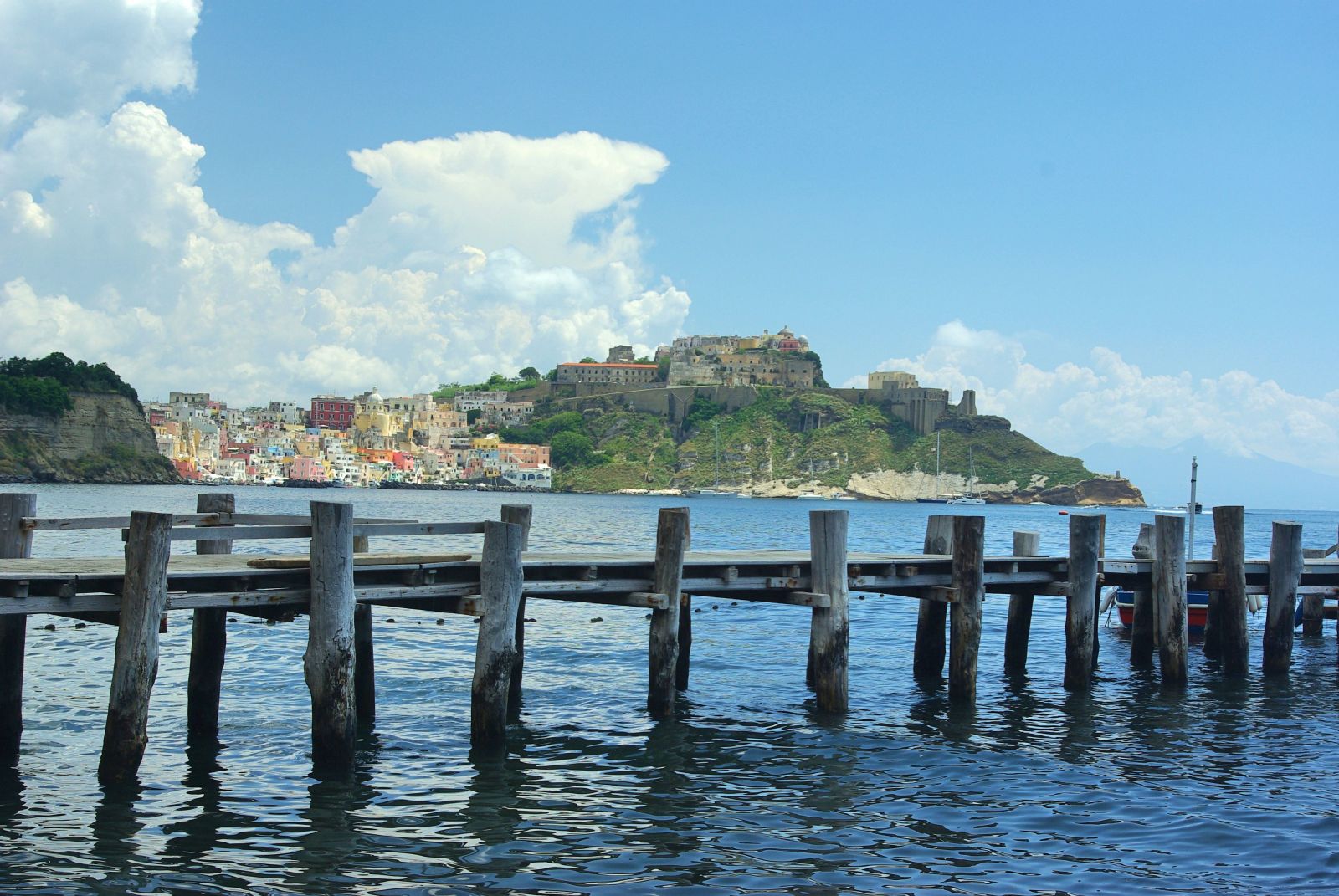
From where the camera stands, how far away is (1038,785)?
13.3m

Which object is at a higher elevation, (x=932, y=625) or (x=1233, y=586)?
(x=1233, y=586)

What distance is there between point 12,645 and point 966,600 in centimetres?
1129

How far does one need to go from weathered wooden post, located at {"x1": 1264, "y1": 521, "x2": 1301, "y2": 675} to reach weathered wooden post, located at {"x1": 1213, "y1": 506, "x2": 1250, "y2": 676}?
499mm

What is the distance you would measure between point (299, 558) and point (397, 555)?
137 centimetres

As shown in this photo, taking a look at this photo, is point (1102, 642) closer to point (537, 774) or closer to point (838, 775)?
point (838, 775)

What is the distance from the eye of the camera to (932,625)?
19.6 m

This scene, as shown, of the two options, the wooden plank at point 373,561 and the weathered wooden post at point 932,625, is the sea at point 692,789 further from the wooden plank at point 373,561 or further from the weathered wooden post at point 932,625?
the wooden plank at point 373,561

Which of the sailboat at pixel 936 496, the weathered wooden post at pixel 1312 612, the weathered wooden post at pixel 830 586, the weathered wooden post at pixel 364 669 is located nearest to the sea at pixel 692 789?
the weathered wooden post at pixel 364 669

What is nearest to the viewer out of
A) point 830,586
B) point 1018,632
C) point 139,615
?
point 139,615

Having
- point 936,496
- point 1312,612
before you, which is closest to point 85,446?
point 936,496

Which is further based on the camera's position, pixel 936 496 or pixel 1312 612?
pixel 936 496

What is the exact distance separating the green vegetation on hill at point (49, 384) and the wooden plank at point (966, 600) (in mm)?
133775

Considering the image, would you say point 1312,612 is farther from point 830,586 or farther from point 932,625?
point 830,586

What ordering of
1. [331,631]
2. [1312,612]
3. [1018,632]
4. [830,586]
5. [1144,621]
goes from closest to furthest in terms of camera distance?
[331,631]
[830,586]
[1018,632]
[1144,621]
[1312,612]
